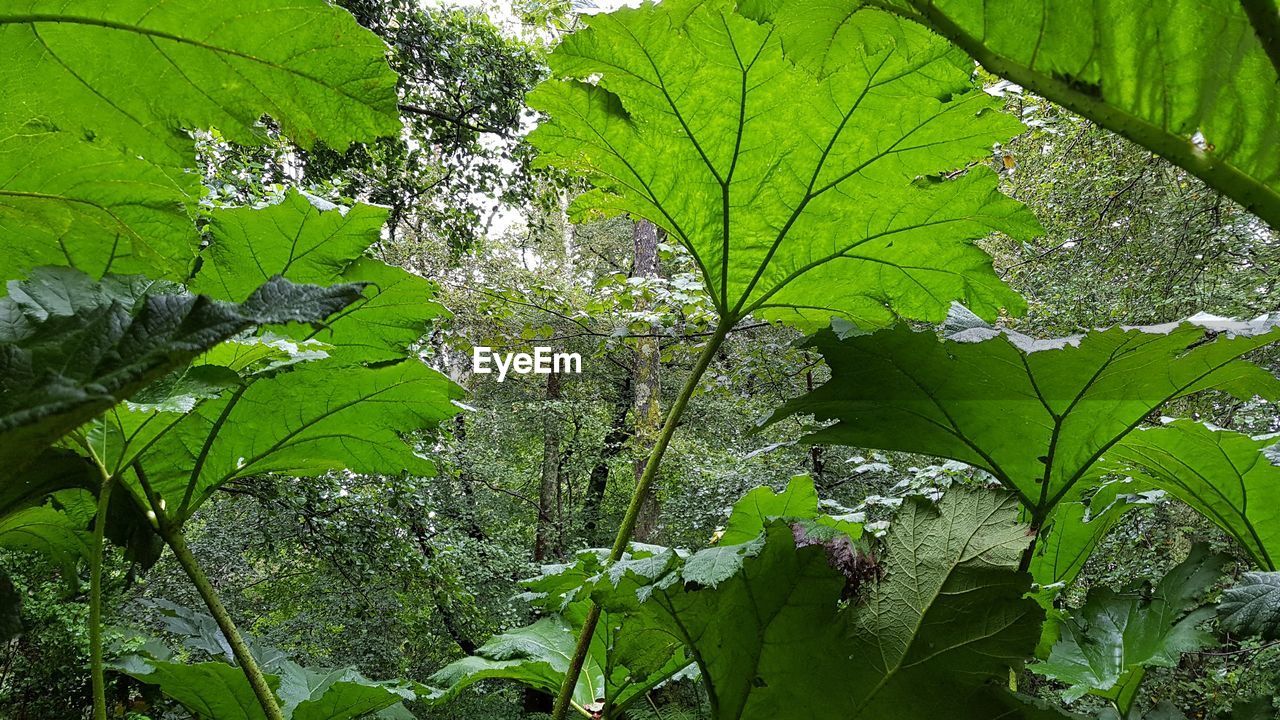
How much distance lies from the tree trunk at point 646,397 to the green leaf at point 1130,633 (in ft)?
12.6

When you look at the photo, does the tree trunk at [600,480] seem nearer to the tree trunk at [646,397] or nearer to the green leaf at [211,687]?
the tree trunk at [646,397]

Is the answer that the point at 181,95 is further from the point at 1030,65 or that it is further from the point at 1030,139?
the point at 1030,139

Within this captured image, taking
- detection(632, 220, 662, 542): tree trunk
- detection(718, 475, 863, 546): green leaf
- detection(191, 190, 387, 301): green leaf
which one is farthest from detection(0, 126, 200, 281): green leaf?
detection(632, 220, 662, 542): tree trunk

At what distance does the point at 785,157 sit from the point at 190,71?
1.69 feet

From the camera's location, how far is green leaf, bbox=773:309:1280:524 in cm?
55

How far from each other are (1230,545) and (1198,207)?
1.76 meters

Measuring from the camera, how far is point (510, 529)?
18.6 feet

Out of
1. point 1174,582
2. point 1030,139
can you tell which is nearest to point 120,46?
point 1174,582

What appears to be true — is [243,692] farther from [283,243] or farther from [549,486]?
[549,486]

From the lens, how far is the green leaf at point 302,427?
69cm

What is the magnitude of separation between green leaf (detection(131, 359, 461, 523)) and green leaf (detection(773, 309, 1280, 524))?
42cm

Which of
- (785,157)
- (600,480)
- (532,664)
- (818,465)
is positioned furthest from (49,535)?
(600,480)

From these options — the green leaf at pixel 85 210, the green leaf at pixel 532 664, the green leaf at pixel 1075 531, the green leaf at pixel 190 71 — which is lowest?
the green leaf at pixel 532 664

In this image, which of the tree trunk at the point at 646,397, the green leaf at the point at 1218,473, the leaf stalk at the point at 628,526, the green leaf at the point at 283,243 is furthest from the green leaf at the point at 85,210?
the tree trunk at the point at 646,397
